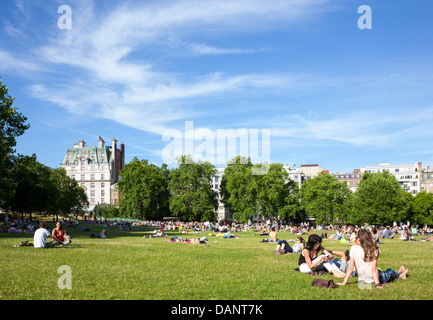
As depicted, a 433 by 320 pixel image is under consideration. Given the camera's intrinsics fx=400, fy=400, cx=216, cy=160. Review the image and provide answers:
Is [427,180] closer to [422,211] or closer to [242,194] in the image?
[422,211]

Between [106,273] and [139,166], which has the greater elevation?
[139,166]

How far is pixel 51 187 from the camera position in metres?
61.9

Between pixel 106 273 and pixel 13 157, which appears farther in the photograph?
pixel 13 157

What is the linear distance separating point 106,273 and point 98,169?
145 m

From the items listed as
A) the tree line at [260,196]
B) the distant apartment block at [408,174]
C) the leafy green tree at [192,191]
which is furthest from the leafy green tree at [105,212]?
the distant apartment block at [408,174]

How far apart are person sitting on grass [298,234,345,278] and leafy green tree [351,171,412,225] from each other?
213 feet

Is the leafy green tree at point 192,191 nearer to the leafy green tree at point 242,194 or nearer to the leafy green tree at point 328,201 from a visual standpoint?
the leafy green tree at point 242,194

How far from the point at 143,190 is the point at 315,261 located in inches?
3226

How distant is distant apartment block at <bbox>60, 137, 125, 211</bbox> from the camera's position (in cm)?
14838

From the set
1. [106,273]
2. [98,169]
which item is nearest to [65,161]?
[98,169]

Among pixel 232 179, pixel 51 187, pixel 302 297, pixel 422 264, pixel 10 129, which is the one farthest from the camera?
pixel 232 179

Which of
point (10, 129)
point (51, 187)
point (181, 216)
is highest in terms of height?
point (10, 129)

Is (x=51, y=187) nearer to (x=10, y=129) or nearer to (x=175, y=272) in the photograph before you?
(x=10, y=129)
